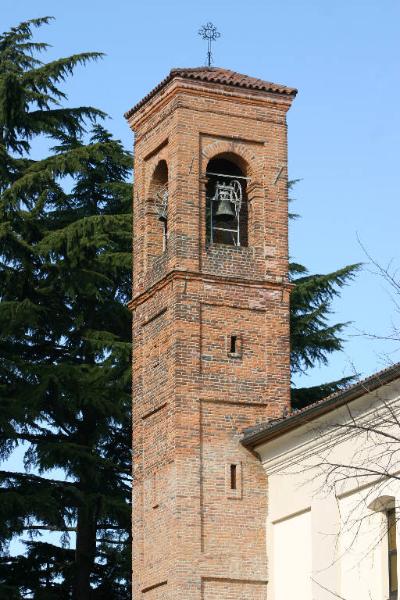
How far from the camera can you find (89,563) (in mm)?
31984

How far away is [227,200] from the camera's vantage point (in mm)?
25250

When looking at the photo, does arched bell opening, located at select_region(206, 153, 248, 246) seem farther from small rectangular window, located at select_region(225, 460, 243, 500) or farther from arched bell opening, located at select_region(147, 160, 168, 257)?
small rectangular window, located at select_region(225, 460, 243, 500)

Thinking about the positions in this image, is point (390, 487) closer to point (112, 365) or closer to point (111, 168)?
point (112, 365)

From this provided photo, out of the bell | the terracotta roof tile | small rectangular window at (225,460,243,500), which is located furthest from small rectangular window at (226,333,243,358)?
the bell

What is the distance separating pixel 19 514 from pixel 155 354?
657 cm

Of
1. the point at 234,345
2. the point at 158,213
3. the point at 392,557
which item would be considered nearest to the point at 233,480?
the point at 234,345

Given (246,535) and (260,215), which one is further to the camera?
(260,215)

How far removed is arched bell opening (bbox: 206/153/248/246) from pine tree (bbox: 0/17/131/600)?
19.9 feet

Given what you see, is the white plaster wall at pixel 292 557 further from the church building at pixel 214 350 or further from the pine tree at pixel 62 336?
the pine tree at pixel 62 336

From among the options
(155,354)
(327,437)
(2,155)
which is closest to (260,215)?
(155,354)

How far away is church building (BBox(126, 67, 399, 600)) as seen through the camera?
23.0 m

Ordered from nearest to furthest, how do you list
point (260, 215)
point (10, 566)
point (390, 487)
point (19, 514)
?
point (390, 487), point (260, 215), point (19, 514), point (10, 566)

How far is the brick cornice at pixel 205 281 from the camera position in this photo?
2417cm

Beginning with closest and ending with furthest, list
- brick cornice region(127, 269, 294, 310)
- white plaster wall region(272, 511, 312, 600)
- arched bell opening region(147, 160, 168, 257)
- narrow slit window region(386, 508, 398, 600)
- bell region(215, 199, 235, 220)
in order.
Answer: narrow slit window region(386, 508, 398, 600) → white plaster wall region(272, 511, 312, 600) → brick cornice region(127, 269, 294, 310) → bell region(215, 199, 235, 220) → arched bell opening region(147, 160, 168, 257)
